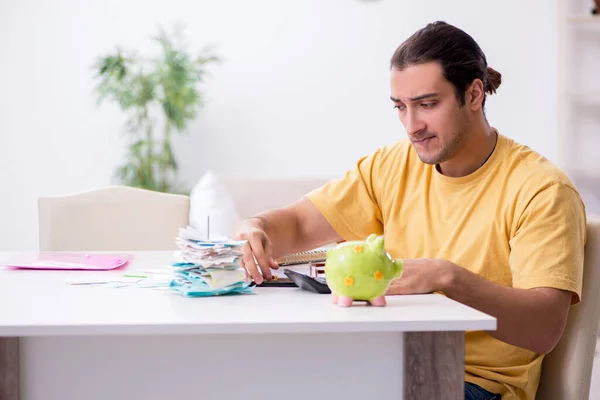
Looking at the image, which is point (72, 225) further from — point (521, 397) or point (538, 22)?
point (538, 22)

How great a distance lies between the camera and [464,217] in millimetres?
1748

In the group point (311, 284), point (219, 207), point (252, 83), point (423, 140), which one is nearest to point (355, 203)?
point (423, 140)

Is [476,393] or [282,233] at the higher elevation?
[282,233]

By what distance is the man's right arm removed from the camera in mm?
1689

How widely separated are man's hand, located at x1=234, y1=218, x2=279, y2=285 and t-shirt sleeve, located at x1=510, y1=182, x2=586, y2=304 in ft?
1.58

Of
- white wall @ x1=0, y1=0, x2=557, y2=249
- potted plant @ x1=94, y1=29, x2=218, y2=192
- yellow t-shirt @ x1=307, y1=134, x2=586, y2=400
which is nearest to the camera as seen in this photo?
yellow t-shirt @ x1=307, y1=134, x2=586, y2=400

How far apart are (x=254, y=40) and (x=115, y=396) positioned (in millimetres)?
3464

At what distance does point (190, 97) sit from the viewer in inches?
162

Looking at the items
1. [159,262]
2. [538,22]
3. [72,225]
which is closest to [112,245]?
[72,225]

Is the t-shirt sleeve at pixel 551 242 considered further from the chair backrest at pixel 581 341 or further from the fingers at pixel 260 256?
the fingers at pixel 260 256

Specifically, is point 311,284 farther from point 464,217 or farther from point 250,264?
point 464,217

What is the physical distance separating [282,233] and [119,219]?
91cm

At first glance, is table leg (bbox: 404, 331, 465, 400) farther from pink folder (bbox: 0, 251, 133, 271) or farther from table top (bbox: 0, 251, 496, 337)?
pink folder (bbox: 0, 251, 133, 271)

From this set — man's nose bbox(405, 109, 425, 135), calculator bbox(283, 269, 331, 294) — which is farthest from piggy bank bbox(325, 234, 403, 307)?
man's nose bbox(405, 109, 425, 135)
